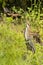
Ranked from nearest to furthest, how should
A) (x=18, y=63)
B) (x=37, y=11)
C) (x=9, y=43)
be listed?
(x=18, y=63), (x=9, y=43), (x=37, y=11)

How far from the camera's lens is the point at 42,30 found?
17.8 feet

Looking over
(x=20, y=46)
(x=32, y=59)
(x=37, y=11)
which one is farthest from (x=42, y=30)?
(x=32, y=59)

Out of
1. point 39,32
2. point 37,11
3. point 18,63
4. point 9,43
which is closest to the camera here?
point 18,63

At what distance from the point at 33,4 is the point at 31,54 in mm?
1897

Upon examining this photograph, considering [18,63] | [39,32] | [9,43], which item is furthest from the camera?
[39,32]

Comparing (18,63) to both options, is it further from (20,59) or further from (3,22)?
(3,22)

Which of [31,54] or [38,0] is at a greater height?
[38,0]

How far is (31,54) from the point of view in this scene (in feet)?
14.1

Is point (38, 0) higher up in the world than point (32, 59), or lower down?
higher up

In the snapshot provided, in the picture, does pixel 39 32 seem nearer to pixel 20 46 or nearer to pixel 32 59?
pixel 20 46

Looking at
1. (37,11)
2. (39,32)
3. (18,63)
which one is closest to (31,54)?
(18,63)

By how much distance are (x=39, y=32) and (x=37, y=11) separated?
74 centimetres

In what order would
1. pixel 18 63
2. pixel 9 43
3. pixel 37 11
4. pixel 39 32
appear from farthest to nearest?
pixel 37 11 → pixel 39 32 → pixel 9 43 → pixel 18 63

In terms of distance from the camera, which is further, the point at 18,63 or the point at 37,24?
the point at 37,24
